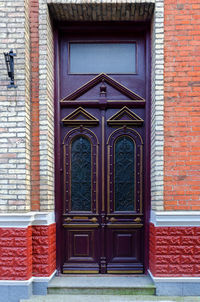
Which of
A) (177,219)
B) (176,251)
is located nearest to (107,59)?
(177,219)

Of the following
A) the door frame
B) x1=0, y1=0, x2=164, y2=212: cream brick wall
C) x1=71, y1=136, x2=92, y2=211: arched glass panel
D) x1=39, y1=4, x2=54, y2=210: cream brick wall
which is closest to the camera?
x1=0, y1=0, x2=164, y2=212: cream brick wall

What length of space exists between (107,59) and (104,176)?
2.02 m

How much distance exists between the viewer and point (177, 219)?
472 centimetres

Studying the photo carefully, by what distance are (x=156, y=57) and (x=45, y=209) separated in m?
2.90

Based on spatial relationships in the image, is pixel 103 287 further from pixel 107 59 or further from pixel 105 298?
pixel 107 59

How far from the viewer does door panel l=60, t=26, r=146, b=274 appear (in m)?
5.33

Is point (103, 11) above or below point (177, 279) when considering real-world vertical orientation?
above

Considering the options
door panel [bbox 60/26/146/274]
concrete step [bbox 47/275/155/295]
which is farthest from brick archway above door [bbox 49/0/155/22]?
concrete step [bbox 47/275/155/295]

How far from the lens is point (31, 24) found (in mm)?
5000

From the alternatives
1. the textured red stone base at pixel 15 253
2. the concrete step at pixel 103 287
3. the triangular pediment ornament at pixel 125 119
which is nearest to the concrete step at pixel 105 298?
the concrete step at pixel 103 287

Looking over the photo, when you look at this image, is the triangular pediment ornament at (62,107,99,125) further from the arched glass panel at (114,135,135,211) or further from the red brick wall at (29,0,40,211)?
the arched glass panel at (114,135,135,211)

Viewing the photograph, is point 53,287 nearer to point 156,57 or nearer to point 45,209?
point 45,209

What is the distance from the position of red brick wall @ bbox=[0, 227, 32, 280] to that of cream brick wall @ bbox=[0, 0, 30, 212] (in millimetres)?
Answer: 344

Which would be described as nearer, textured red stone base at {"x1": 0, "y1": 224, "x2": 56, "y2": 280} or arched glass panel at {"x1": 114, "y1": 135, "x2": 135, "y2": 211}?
textured red stone base at {"x1": 0, "y1": 224, "x2": 56, "y2": 280}
